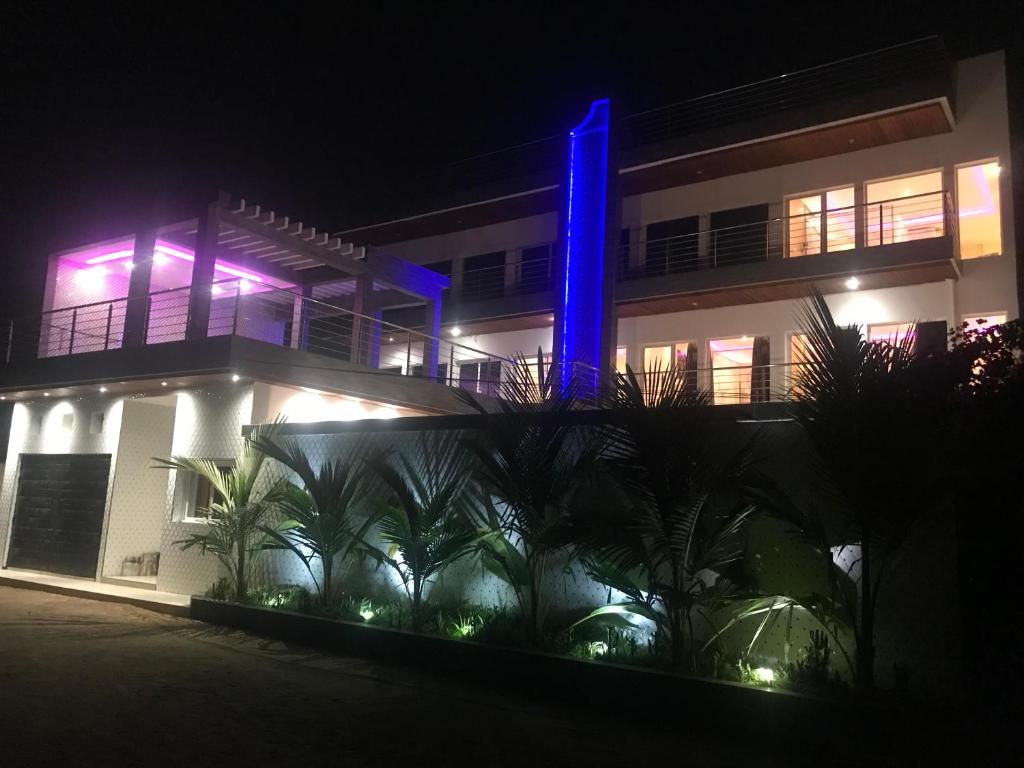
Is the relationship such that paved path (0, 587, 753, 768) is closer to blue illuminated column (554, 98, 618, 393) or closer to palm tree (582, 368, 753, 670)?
palm tree (582, 368, 753, 670)

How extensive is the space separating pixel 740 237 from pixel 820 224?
167cm

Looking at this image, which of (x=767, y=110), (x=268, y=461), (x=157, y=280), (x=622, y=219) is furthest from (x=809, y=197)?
(x=157, y=280)

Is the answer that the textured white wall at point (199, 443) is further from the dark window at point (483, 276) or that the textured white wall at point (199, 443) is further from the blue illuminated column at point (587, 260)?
the dark window at point (483, 276)

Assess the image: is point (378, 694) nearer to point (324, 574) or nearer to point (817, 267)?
point (324, 574)

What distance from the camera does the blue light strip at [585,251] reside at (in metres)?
16.3

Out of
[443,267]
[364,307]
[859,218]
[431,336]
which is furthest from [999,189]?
[443,267]

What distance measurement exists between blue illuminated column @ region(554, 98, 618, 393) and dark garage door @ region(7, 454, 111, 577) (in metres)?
9.18

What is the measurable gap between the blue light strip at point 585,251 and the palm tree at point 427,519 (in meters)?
6.72

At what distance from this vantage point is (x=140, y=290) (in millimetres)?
14586

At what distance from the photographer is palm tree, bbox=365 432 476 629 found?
8.80 metres

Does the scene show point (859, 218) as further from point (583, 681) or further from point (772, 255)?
point (583, 681)

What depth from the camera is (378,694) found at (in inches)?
285

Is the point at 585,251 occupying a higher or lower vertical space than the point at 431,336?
higher

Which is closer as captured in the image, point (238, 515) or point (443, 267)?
point (238, 515)
